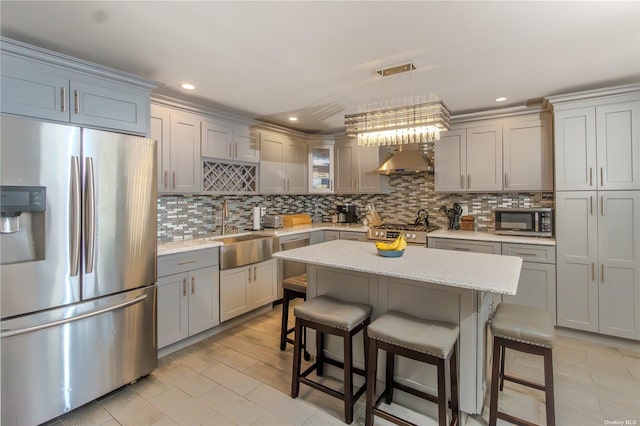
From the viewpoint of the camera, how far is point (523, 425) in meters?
1.76

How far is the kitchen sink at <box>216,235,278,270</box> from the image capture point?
323 cm

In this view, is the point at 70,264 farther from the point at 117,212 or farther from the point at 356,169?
the point at 356,169

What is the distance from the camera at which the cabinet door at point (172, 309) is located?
2699 mm

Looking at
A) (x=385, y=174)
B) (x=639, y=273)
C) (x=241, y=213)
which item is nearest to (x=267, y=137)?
(x=241, y=213)

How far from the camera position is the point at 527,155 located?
11.4 ft

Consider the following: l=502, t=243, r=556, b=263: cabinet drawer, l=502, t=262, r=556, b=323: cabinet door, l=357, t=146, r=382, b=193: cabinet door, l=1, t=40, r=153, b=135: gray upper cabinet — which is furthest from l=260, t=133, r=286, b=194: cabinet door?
l=502, t=262, r=556, b=323: cabinet door

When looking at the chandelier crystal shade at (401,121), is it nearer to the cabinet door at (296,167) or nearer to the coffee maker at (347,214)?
the cabinet door at (296,167)

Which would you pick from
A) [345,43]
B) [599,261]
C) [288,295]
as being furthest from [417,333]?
[599,261]

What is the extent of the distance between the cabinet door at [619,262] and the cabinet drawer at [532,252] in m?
0.38

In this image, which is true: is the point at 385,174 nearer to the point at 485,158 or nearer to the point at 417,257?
the point at 485,158

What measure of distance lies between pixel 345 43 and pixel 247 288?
2.59 m

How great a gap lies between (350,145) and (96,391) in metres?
3.96

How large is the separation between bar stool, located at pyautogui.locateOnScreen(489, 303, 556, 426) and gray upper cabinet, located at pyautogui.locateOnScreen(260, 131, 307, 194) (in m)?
3.04

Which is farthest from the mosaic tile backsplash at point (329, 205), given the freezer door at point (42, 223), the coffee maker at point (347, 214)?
the freezer door at point (42, 223)
